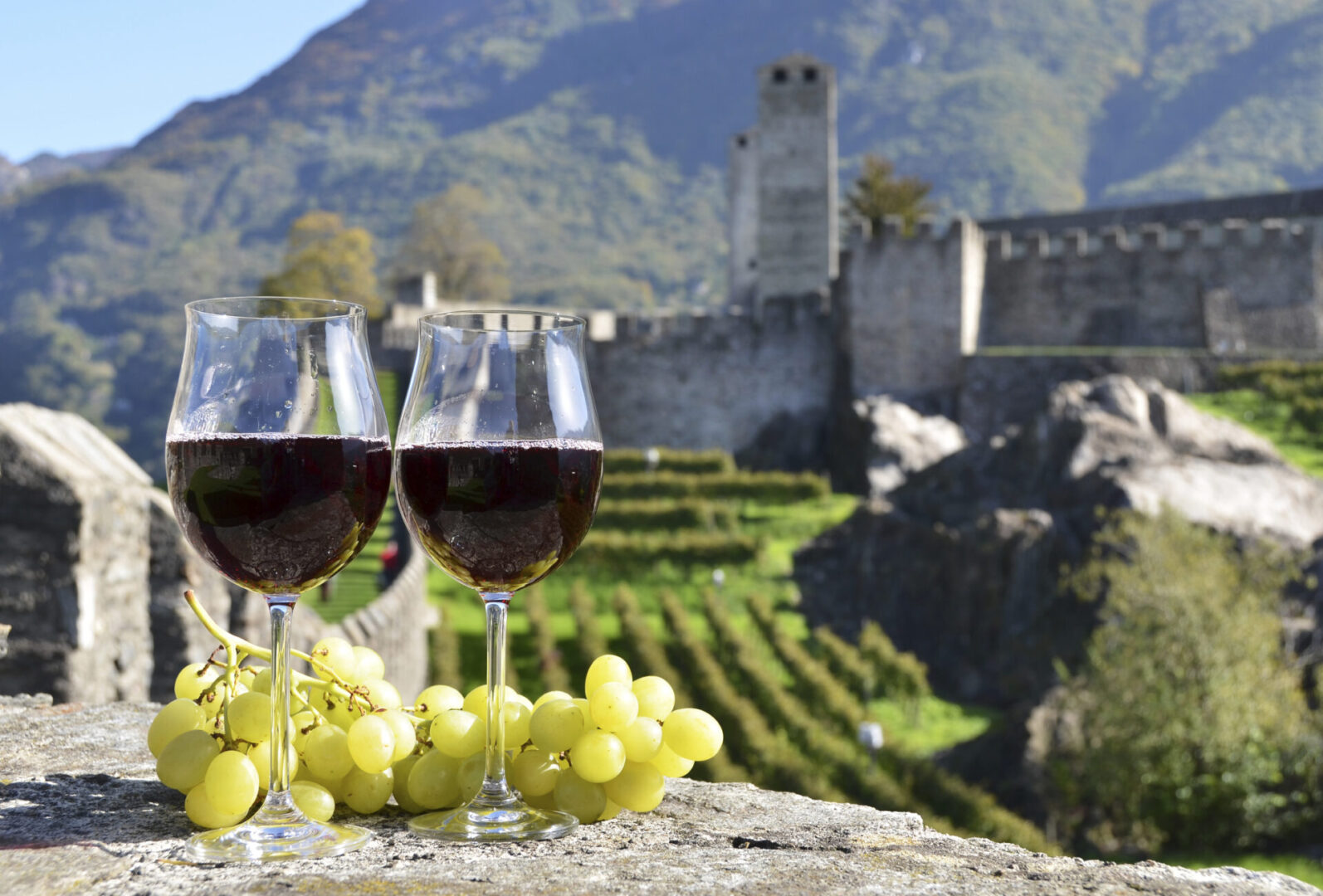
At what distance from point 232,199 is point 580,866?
107976mm

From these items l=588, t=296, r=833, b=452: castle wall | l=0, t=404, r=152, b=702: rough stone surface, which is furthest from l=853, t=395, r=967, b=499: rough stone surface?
l=0, t=404, r=152, b=702: rough stone surface

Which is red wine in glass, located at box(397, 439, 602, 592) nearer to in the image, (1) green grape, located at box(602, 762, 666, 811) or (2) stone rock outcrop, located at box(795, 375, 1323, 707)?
(1) green grape, located at box(602, 762, 666, 811)

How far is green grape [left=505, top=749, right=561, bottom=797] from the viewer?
156 cm

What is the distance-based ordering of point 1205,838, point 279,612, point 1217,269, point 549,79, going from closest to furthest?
point 279,612, point 1205,838, point 1217,269, point 549,79

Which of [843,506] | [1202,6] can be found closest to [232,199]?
[1202,6]

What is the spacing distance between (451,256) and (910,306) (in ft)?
80.6

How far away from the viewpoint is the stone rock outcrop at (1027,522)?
17141 millimetres

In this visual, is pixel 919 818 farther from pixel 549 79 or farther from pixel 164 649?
pixel 549 79

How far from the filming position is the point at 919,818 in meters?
1.54

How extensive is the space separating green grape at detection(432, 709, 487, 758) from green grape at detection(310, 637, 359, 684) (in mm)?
158

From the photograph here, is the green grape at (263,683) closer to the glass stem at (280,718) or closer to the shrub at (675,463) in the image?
the glass stem at (280,718)

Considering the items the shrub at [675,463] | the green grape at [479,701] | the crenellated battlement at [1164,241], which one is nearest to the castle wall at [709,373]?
the shrub at [675,463]

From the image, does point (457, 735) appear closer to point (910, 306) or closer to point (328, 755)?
point (328, 755)

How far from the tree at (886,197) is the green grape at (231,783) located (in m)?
34.8
